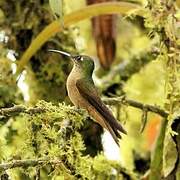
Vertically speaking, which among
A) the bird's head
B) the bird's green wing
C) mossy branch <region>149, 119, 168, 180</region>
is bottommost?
mossy branch <region>149, 119, 168, 180</region>

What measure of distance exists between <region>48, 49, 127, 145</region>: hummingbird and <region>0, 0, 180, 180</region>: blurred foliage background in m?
0.02

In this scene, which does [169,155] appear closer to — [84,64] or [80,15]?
[84,64]

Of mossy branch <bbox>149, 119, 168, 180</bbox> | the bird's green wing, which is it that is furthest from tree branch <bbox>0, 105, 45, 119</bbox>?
mossy branch <bbox>149, 119, 168, 180</bbox>

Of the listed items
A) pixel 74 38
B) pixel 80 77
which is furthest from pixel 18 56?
pixel 80 77

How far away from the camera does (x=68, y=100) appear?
1.50 meters

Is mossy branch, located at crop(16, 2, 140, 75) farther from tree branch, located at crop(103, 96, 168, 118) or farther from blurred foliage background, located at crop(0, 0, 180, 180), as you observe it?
tree branch, located at crop(103, 96, 168, 118)

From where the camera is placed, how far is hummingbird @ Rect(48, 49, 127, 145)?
1047mm

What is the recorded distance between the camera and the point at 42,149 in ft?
3.23

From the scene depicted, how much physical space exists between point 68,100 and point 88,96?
42cm

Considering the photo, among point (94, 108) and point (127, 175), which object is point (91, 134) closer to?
point (127, 175)

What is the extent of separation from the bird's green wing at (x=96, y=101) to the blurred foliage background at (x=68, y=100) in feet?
0.10

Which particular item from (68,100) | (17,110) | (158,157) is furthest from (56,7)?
(68,100)

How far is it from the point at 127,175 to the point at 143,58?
1.70 feet

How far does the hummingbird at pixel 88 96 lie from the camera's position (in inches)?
41.2
